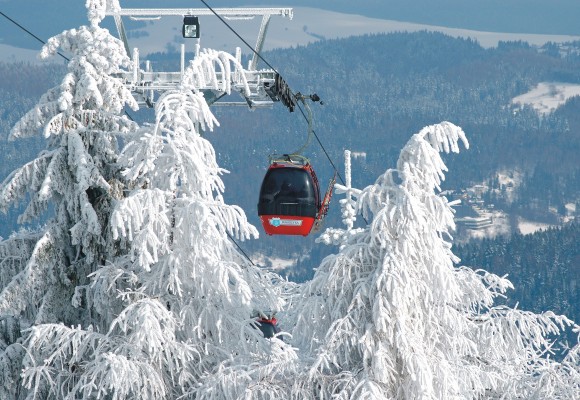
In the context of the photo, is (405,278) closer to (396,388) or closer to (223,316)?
(396,388)

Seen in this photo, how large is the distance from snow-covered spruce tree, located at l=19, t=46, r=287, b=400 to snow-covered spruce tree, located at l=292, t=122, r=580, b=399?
5.31 ft

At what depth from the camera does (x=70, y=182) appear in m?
18.9

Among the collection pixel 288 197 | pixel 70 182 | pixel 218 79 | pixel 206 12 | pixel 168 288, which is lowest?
pixel 168 288

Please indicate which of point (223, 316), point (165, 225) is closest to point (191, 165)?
point (165, 225)

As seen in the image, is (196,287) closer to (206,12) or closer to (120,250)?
(120,250)

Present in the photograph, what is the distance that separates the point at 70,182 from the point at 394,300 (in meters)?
6.06

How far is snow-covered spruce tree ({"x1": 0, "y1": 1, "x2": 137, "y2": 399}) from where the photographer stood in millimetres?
18641

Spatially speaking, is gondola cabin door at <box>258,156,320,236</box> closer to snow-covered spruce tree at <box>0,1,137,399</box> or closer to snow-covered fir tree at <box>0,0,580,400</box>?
snow-covered fir tree at <box>0,0,580,400</box>

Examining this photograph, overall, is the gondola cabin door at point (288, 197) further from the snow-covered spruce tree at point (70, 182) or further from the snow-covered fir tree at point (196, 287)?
the snow-covered spruce tree at point (70, 182)

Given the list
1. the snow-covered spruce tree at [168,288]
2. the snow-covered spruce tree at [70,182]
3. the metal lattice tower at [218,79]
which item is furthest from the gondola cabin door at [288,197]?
the snow-covered spruce tree at [70,182]

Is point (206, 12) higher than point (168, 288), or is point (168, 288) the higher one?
point (206, 12)

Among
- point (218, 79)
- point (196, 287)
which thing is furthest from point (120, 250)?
point (218, 79)

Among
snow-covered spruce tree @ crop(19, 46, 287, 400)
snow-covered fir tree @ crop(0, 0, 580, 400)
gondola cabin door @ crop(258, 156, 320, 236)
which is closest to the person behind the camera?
snow-covered fir tree @ crop(0, 0, 580, 400)

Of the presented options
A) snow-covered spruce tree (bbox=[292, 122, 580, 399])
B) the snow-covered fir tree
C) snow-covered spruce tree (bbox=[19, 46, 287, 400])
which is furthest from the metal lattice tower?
snow-covered spruce tree (bbox=[292, 122, 580, 399])
